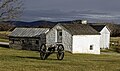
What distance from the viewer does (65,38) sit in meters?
54.7

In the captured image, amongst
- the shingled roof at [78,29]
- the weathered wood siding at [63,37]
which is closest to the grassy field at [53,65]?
the weathered wood siding at [63,37]

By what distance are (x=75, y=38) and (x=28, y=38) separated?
9856 millimetres

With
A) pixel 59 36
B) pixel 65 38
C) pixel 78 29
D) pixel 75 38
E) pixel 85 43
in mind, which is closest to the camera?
pixel 75 38

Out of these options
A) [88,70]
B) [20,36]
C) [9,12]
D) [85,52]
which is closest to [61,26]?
[85,52]

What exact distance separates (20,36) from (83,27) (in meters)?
11.4

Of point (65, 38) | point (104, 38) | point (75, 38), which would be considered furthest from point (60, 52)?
point (104, 38)

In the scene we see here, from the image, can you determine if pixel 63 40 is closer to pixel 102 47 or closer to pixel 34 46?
pixel 34 46

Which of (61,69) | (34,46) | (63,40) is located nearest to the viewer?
(61,69)

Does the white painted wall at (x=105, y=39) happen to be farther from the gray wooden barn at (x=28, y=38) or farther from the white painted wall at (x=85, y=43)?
the gray wooden barn at (x=28, y=38)

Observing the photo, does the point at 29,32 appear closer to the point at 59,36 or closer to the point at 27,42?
the point at 27,42

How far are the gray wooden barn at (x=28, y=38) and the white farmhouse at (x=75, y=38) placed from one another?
79.3 inches

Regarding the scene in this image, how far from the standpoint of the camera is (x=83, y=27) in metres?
58.2

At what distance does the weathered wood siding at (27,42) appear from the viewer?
58.6 metres

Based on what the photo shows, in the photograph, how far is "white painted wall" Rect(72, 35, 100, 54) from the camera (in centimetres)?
5447
